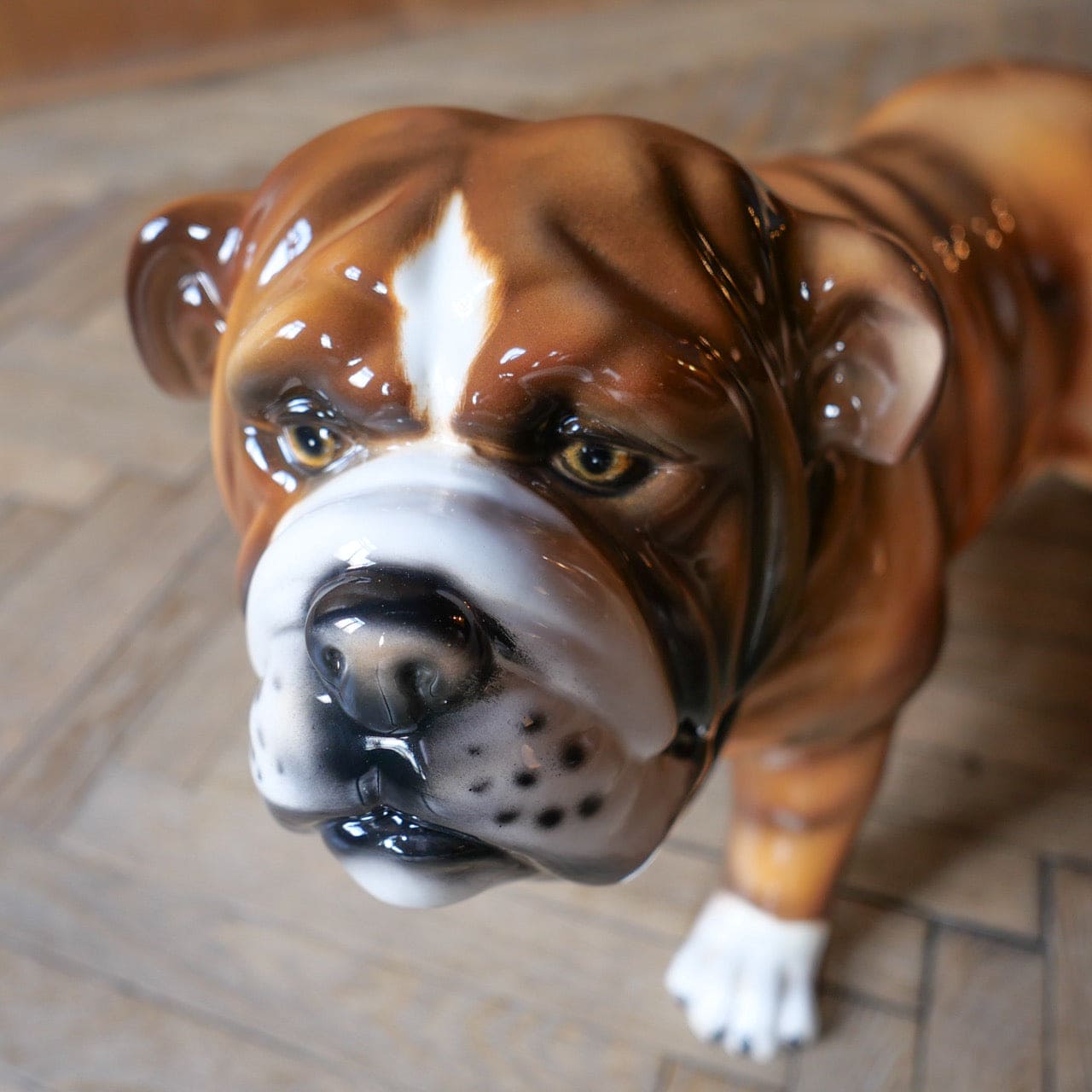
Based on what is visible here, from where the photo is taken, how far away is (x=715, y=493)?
0.48m

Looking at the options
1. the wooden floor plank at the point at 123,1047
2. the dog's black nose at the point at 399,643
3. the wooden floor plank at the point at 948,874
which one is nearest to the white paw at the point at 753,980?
the wooden floor plank at the point at 948,874

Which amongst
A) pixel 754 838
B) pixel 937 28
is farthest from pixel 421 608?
pixel 937 28

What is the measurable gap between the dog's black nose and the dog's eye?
0.07 meters

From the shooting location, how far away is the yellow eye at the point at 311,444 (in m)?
0.49

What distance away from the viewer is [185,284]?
23.9 inches

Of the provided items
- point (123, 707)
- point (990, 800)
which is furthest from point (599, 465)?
point (123, 707)

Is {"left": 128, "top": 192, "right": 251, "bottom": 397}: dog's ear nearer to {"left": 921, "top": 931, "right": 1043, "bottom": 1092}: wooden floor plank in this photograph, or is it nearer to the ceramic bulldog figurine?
the ceramic bulldog figurine

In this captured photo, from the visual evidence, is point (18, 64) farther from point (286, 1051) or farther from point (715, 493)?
point (715, 493)

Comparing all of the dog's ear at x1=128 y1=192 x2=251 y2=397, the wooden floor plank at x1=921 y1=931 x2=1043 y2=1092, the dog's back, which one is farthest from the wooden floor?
the dog's ear at x1=128 y1=192 x2=251 y2=397

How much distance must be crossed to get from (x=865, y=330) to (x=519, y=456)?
192 millimetres

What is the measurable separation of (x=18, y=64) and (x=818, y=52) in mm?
1859

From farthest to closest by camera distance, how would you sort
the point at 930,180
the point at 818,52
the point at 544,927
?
the point at 818,52 → the point at 544,927 → the point at 930,180

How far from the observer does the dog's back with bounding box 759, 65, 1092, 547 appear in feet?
2.45

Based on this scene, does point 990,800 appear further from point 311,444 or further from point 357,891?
point 311,444
